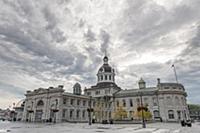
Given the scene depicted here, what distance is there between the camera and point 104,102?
80.9 m

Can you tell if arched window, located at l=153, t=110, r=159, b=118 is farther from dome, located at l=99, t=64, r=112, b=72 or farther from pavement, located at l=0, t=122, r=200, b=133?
pavement, located at l=0, t=122, r=200, b=133

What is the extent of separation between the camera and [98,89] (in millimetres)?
83812

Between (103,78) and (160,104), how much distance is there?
87.2ft

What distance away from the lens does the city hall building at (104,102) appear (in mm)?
67688

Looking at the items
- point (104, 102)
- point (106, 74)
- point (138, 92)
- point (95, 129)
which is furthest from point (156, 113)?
point (95, 129)

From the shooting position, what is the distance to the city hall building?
67688 millimetres

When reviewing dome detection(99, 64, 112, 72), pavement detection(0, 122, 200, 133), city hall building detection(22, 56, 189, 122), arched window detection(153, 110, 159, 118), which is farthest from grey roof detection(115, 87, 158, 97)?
pavement detection(0, 122, 200, 133)

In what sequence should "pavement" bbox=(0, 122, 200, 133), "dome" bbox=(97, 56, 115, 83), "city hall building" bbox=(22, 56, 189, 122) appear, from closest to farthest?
"pavement" bbox=(0, 122, 200, 133) < "city hall building" bbox=(22, 56, 189, 122) < "dome" bbox=(97, 56, 115, 83)

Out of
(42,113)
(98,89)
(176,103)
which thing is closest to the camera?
(176,103)

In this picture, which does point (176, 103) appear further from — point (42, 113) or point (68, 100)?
point (42, 113)

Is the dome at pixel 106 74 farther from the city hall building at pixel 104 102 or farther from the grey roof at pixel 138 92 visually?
the grey roof at pixel 138 92

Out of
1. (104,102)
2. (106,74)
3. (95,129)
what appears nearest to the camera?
(95,129)

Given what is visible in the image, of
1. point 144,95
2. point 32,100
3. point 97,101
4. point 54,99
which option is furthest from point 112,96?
point 32,100

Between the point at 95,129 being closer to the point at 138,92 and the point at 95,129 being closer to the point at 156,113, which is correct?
the point at 156,113
